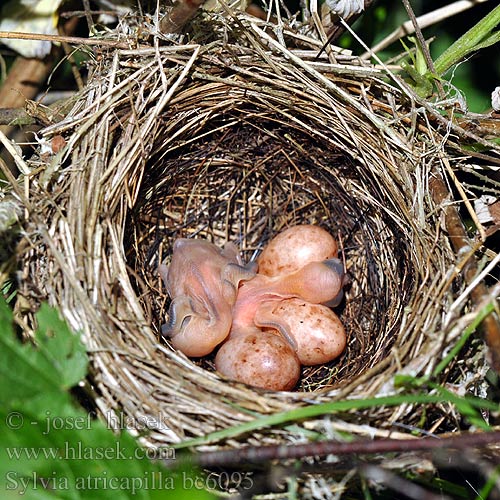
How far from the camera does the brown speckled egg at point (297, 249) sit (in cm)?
220

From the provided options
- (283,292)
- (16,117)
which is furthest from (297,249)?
(16,117)

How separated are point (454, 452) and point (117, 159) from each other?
113cm

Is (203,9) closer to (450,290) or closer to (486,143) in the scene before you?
(486,143)

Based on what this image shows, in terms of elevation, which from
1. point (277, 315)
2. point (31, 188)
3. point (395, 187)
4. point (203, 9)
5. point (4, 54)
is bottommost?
point (277, 315)

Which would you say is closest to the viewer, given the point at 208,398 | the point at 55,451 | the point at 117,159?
the point at 55,451

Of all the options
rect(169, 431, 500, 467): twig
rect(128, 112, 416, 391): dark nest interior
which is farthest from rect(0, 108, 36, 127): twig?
rect(169, 431, 500, 467): twig

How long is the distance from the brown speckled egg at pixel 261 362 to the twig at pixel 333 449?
0.49 m

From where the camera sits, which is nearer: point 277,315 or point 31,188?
point 31,188

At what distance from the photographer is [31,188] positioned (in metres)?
1.81

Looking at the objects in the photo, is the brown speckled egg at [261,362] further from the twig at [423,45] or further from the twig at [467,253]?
the twig at [423,45]

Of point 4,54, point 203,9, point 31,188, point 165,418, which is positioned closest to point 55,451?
point 165,418

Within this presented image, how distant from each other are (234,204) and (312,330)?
0.62 meters

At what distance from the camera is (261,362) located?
192 centimetres

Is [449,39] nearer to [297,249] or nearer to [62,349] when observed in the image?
[297,249]
